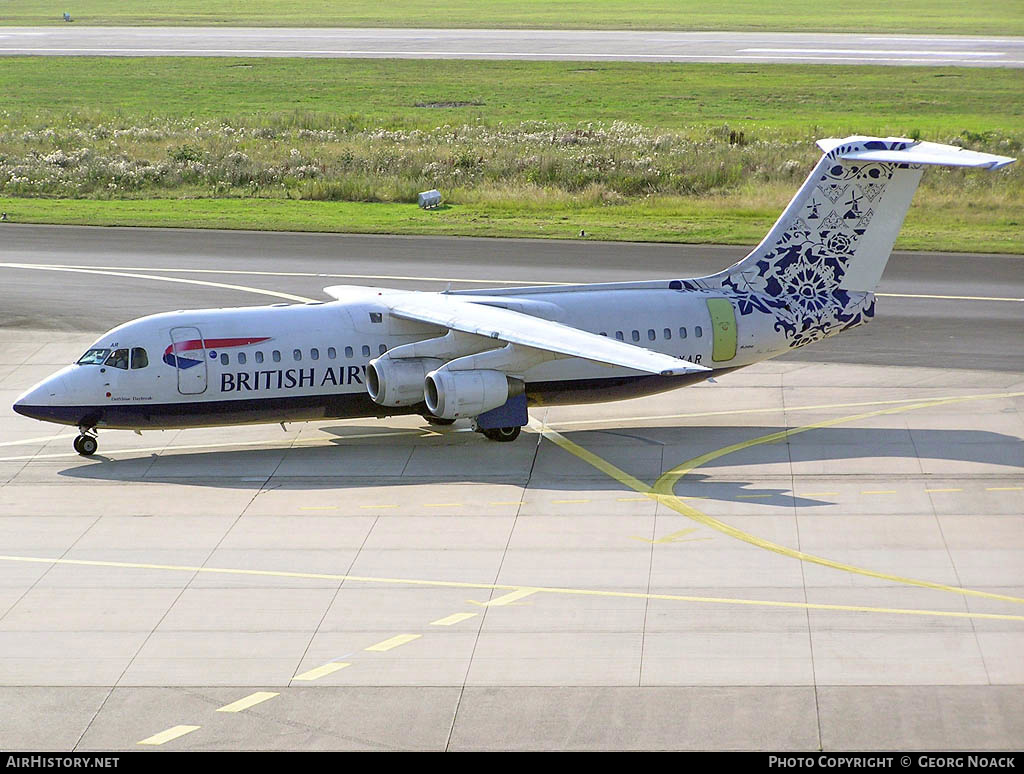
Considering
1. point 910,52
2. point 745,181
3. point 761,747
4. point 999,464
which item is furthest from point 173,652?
point 910,52

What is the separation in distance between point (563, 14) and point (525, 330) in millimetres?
122043

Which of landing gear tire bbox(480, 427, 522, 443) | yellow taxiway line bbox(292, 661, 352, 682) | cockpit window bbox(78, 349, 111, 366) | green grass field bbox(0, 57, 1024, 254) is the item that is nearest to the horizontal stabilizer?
landing gear tire bbox(480, 427, 522, 443)

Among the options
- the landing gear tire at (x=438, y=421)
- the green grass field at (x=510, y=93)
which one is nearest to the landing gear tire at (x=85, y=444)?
the landing gear tire at (x=438, y=421)

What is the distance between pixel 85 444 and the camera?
31.0 m

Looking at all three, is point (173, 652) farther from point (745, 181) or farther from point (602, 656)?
point (745, 181)

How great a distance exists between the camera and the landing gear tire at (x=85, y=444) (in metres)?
30.9

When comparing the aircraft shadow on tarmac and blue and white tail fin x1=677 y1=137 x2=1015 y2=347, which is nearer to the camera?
the aircraft shadow on tarmac

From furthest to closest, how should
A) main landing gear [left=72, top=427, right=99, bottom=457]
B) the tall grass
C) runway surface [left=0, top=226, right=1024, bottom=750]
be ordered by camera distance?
1. the tall grass
2. main landing gear [left=72, top=427, right=99, bottom=457]
3. runway surface [left=0, top=226, right=1024, bottom=750]

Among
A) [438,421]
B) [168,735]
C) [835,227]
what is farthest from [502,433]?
[168,735]

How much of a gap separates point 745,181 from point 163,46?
70657 millimetres

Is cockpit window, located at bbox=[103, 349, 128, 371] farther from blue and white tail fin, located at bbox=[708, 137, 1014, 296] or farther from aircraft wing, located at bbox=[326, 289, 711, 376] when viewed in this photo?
blue and white tail fin, located at bbox=[708, 137, 1014, 296]

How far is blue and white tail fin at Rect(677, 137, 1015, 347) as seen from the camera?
113ft

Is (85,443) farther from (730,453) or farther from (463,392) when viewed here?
(730,453)

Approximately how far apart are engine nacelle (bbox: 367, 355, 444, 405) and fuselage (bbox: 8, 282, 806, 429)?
0.57 metres
